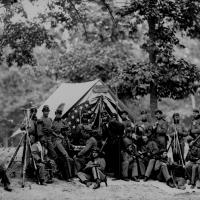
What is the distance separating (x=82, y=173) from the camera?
11.0 metres

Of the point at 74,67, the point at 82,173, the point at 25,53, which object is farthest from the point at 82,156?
the point at 74,67

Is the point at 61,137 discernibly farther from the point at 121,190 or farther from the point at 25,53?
the point at 25,53

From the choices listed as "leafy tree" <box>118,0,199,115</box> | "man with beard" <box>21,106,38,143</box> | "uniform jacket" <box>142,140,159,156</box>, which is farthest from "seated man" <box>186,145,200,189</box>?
"man with beard" <box>21,106,38,143</box>

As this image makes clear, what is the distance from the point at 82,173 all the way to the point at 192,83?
21.2 feet

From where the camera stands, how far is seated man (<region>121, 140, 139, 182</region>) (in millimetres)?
11526

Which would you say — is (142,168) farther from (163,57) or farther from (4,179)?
(163,57)

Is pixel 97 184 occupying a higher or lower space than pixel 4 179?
lower

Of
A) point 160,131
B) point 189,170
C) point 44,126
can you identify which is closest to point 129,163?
point 160,131

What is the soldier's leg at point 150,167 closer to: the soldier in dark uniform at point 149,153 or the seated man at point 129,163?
the soldier in dark uniform at point 149,153

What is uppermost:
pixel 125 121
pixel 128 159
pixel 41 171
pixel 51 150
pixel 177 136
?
pixel 125 121

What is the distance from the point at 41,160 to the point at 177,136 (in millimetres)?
3996

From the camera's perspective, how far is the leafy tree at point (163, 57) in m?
14.9

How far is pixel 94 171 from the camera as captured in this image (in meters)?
10.7

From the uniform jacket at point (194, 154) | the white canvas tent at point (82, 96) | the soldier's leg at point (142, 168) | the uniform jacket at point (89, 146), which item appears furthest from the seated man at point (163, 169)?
the white canvas tent at point (82, 96)
